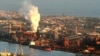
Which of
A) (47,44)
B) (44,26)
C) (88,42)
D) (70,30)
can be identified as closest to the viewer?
(88,42)

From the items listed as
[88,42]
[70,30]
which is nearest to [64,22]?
[70,30]

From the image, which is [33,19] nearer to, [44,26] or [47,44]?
[44,26]

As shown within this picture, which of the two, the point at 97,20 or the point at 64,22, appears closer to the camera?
the point at 97,20

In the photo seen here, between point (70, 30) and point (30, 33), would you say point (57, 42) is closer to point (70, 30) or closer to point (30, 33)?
point (30, 33)

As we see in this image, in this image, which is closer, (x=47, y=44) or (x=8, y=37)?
(x=47, y=44)

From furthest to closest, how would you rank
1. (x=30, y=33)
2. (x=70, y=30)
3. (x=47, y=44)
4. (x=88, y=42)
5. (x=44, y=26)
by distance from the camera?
(x=44, y=26)
(x=70, y=30)
(x=30, y=33)
(x=47, y=44)
(x=88, y=42)

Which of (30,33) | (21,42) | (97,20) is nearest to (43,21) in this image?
(97,20)

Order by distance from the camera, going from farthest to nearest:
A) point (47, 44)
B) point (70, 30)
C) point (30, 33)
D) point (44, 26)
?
1. point (44, 26)
2. point (70, 30)
3. point (30, 33)
4. point (47, 44)

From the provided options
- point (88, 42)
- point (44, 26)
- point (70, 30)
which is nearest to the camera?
point (88, 42)
